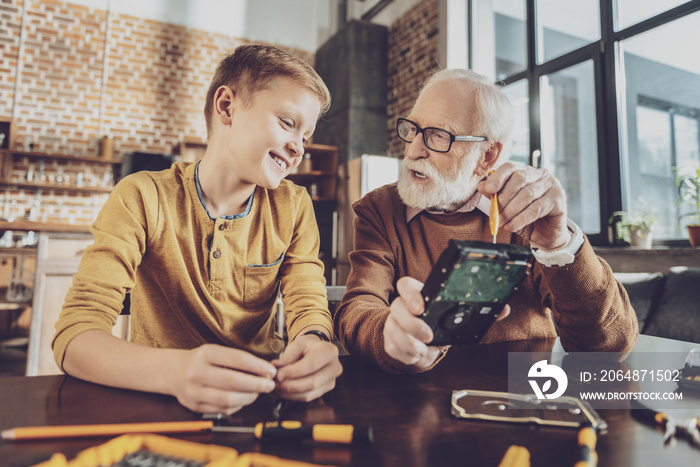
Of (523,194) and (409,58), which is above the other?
(409,58)

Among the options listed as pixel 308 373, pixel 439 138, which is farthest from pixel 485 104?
pixel 308 373

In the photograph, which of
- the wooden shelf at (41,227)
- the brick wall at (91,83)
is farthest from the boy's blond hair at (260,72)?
the brick wall at (91,83)

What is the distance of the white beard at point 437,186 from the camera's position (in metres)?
1.31

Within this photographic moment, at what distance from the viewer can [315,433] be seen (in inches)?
20.2

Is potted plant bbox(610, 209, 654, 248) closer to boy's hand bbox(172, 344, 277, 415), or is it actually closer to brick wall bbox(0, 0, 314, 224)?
boy's hand bbox(172, 344, 277, 415)

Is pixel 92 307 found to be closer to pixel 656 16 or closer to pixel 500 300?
pixel 500 300

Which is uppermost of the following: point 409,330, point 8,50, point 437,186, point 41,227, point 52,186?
point 8,50

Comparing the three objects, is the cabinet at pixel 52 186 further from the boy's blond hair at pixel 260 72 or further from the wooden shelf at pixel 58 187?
the boy's blond hair at pixel 260 72

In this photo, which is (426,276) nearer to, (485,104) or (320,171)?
(485,104)

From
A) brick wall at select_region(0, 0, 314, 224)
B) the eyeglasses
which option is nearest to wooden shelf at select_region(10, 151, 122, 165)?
brick wall at select_region(0, 0, 314, 224)

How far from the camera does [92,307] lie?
0.83 meters

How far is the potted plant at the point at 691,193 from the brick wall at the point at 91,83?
4.89 meters

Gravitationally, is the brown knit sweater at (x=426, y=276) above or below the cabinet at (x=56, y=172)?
below

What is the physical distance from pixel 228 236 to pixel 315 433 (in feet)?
2.26
